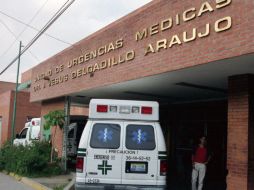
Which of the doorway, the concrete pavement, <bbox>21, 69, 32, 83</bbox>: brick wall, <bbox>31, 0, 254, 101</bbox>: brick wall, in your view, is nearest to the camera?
<bbox>31, 0, 254, 101</bbox>: brick wall

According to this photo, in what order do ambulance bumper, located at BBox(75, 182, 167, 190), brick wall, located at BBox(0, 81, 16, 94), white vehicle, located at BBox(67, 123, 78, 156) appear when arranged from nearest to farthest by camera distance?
ambulance bumper, located at BBox(75, 182, 167, 190) → white vehicle, located at BBox(67, 123, 78, 156) → brick wall, located at BBox(0, 81, 16, 94)

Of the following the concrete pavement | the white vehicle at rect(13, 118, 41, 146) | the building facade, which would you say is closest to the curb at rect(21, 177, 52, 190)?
the concrete pavement

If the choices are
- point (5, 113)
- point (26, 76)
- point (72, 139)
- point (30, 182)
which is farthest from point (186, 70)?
point (26, 76)

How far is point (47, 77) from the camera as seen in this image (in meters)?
20.4

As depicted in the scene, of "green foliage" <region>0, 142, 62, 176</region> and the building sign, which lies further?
"green foliage" <region>0, 142, 62, 176</region>

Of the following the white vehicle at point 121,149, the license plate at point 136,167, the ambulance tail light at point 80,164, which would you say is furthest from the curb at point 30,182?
the license plate at point 136,167

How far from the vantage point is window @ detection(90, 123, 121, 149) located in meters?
9.92

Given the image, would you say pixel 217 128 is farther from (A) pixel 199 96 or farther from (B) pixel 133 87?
(B) pixel 133 87

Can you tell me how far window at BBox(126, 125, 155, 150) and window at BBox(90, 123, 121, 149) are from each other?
9.6 inches

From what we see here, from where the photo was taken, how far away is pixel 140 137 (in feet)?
32.8

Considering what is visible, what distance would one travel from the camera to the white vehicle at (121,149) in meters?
9.73

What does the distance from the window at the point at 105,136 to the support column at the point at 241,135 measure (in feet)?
8.78

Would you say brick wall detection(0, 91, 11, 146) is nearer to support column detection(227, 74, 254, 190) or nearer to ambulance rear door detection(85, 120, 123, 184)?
ambulance rear door detection(85, 120, 123, 184)

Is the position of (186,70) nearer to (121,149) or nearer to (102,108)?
(102,108)
